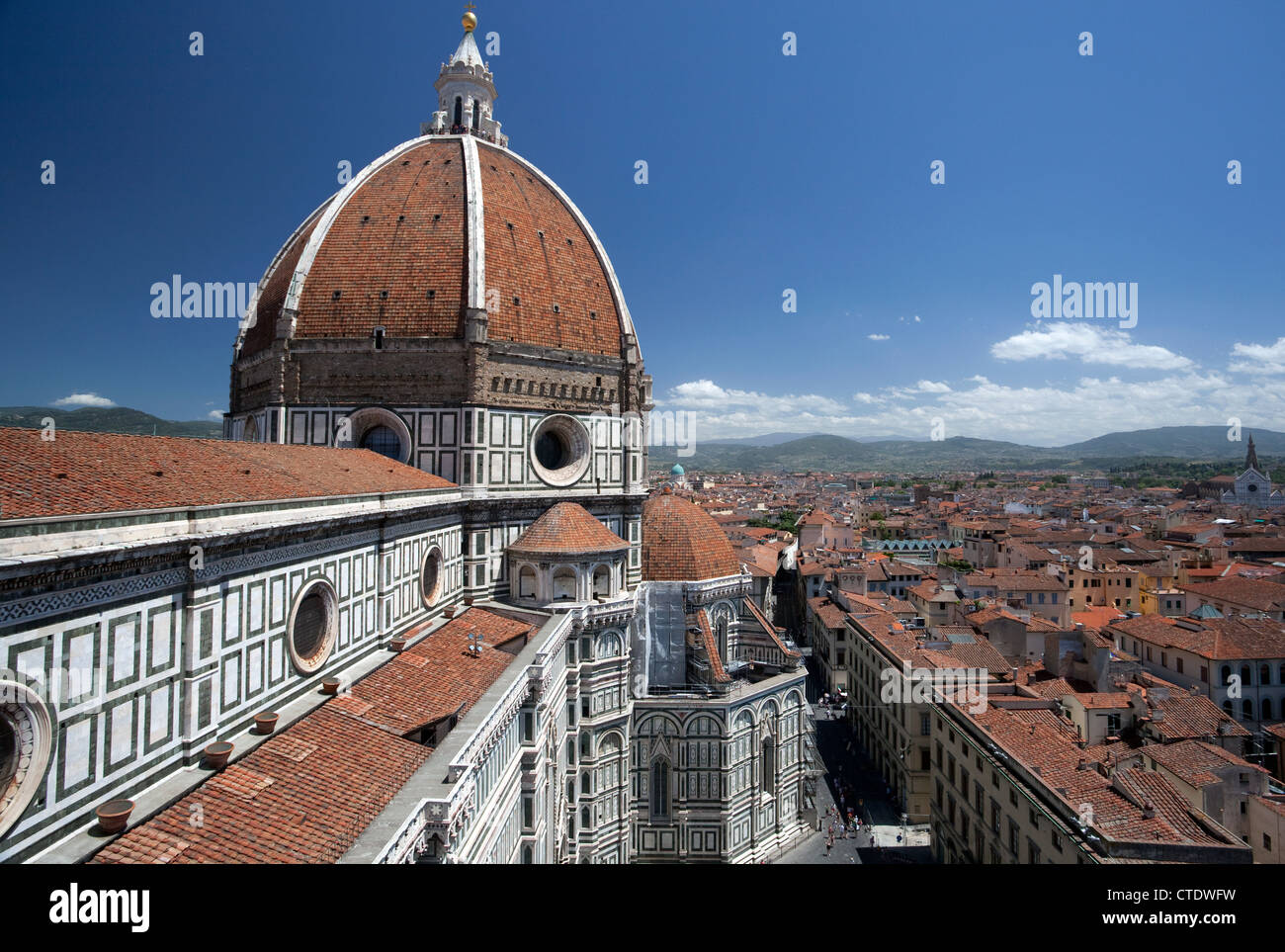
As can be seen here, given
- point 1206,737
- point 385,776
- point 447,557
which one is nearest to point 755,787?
point 447,557

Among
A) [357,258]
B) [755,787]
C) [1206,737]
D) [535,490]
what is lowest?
[755,787]

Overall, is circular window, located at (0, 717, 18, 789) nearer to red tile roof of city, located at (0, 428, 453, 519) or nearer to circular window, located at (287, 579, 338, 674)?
red tile roof of city, located at (0, 428, 453, 519)

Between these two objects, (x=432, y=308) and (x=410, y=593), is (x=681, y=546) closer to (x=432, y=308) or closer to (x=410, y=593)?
(x=410, y=593)

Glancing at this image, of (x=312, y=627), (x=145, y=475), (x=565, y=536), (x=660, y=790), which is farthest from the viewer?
(x=660, y=790)

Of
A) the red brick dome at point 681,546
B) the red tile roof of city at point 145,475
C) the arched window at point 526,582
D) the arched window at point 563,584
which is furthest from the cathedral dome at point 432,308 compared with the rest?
the red tile roof of city at point 145,475

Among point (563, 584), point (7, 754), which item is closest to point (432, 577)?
point (563, 584)
